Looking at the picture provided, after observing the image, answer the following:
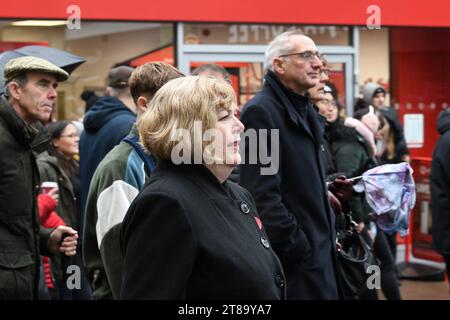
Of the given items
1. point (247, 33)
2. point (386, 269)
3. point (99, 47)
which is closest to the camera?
point (386, 269)

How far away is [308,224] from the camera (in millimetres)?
5020

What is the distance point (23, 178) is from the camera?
4.77 metres

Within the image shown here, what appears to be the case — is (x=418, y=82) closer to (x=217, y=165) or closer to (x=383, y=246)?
(x=383, y=246)

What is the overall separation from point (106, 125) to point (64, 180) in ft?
6.60

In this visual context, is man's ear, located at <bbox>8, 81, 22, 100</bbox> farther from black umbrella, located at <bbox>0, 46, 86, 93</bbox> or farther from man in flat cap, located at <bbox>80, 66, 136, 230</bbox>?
man in flat cap, located at <bbox>80, 66, 136, 230</bbox>

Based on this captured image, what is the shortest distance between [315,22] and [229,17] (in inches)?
41.0

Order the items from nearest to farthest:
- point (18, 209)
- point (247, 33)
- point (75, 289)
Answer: point (18, 209) → point (75, 289) → point (247, 33)

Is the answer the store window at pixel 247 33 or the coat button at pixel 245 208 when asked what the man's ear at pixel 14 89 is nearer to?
the coat button at pixel 245 208

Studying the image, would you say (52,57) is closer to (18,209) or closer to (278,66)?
(18,209)

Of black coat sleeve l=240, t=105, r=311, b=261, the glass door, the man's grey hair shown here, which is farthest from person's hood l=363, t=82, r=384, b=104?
black coat sleeve l=240, t=105, r=311, b=261

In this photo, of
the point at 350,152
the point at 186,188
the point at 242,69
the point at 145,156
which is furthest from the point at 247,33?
the point at 186,188

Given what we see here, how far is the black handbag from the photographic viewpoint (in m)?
5.26

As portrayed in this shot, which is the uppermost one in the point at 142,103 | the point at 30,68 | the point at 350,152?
the point at 30,68
